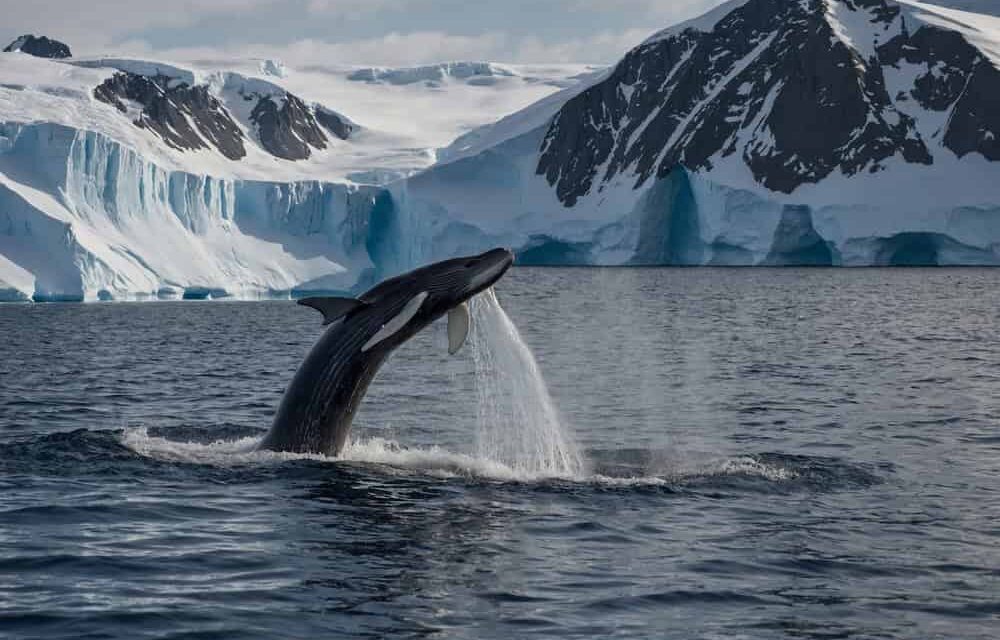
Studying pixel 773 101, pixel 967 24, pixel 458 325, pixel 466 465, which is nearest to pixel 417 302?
pixel 458 325

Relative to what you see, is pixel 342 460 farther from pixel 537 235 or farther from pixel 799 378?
pixel 537 235

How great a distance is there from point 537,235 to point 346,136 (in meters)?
35.9

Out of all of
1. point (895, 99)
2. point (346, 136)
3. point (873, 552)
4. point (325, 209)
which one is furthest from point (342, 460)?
point (346, 136)

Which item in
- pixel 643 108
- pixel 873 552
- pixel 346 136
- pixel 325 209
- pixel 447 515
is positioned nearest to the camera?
pixel 873 552

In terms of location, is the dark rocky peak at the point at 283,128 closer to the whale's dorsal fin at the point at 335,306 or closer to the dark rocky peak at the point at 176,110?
the dark rocky peak at the point at 176,110

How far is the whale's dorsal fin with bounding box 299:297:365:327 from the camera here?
14148mm

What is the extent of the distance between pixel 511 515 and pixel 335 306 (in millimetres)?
2894

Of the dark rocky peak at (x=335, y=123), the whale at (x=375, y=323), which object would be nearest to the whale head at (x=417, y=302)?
the whale at (x=375, y=323)

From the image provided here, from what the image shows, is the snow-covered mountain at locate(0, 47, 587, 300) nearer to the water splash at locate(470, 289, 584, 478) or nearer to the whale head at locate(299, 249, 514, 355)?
the water splash at locate(470, 289, 584, 478)

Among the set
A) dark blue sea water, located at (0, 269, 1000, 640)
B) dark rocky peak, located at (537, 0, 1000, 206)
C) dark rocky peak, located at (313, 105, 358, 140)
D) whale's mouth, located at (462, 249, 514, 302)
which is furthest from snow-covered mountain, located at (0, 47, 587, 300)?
whale's mouth, located at (462, 249, 514, 302)

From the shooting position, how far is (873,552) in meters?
12.4

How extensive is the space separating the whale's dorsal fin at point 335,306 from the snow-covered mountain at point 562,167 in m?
62.1

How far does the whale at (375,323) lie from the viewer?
14320 mm

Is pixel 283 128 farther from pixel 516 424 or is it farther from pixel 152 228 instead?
pixel 516 424
